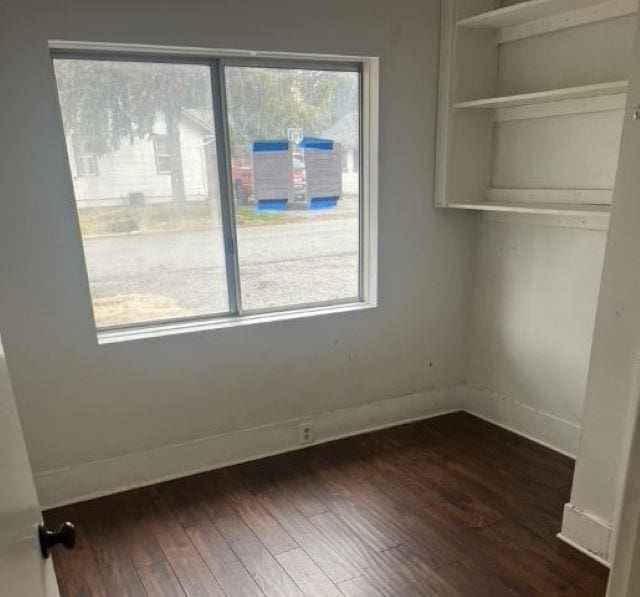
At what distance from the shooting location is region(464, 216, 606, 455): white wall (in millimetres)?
2684

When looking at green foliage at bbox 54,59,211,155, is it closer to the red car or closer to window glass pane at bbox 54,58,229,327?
window glass pane at bbox 54,58,229,327

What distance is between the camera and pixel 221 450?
276cm

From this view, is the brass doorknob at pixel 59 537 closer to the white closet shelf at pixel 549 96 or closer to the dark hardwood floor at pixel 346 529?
the dark hardwood floor at pixel 346 529

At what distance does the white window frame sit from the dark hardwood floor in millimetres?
770

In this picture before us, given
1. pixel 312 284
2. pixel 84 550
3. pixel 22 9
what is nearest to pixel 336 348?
pixel 312 284

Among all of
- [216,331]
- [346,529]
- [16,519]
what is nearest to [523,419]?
[346,529]

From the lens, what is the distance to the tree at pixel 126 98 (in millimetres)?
2266

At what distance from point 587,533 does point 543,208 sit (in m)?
1.44

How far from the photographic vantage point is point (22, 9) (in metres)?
2.02

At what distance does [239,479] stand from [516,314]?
178cm

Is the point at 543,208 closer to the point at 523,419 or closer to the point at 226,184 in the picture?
the point at 523,419

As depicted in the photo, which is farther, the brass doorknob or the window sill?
the window sill

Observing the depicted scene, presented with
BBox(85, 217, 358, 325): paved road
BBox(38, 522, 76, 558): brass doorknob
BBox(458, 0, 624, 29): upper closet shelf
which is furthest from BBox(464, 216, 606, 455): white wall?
BBox(38, 522, 76, 558): brass doorknob

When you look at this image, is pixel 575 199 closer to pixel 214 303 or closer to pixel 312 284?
pixel 312 284
